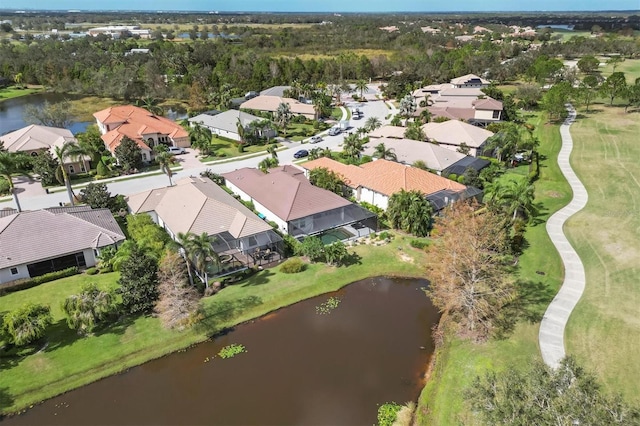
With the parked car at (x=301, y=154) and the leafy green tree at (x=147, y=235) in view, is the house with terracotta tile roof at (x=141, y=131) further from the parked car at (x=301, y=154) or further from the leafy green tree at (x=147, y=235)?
the leafy green tree at (x=147, y=235)

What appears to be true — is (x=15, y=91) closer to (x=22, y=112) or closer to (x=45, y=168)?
(x=22, y=112)

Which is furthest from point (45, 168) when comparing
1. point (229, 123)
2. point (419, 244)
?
point (419, 244)

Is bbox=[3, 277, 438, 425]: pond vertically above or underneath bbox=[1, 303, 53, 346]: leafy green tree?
underneath

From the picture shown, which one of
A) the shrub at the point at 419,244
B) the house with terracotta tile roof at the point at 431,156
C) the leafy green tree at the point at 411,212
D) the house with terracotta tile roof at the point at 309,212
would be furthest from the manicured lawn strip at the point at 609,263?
the house with terracotta tile roof at the point at 309,212

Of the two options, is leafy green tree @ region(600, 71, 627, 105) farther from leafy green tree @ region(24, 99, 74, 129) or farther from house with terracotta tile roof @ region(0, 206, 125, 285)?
leafy green tree @ region(24, 99, 74, 129)

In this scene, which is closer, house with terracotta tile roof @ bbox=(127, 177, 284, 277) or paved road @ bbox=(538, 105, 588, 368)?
paved road @ bbox=(538, 105, 588, 368)

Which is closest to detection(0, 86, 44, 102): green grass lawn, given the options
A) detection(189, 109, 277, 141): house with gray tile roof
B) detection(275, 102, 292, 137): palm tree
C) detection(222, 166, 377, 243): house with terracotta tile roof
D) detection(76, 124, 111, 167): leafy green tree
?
detection(76, 124, 111, 167): leafy green tree

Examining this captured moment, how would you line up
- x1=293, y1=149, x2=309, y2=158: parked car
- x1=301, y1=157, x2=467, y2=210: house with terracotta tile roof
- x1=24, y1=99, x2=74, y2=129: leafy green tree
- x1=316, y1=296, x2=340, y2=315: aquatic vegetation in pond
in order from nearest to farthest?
1. x1=316, y1=296, x2=340, y2=315: aquatic vegetation in pond
2. x1=301, y1=157, x2=467, y2=210: house with terracotta tile roof
3. x1=293, y1=149, x2=309, y2=158: parked car
4. x1=24, y1=99, x2=74, y2=129: leafy green tree
